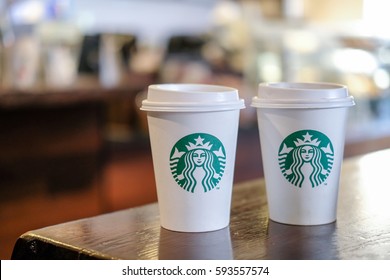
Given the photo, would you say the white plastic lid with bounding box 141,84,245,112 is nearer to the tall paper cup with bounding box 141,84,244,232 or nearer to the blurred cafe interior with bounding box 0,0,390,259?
the tall paper cup with bounding box 141,84,244,232

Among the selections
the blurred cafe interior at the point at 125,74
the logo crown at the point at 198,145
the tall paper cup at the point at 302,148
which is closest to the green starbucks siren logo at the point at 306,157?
the tall paper cup at the point at 302,148

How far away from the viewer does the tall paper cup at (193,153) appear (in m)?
0.81

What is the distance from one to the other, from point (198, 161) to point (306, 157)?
6.1 inches

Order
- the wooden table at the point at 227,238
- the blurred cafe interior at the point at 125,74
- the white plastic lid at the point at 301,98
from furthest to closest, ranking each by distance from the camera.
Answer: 1. the blurred cafe interior at the point at 125,74
2. the white plastic lid at the point at 301,98
3. the wooden table at the point at 227,238

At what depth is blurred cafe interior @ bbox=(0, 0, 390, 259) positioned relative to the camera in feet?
7.95

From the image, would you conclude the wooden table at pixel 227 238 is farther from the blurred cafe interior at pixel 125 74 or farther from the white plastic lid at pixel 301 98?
the blurred cafe interior at pixel 125 74

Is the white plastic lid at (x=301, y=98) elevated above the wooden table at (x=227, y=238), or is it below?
above

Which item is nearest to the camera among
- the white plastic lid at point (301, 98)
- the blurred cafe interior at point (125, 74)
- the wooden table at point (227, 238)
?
the wooden table at point (227, 238)

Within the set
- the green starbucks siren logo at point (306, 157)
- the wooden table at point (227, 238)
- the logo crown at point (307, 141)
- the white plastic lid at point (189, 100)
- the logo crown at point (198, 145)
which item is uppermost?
the white plastic lid at point (189, 100)

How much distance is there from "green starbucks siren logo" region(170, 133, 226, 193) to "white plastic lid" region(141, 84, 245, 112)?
0.04 m

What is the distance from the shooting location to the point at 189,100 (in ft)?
2.67
